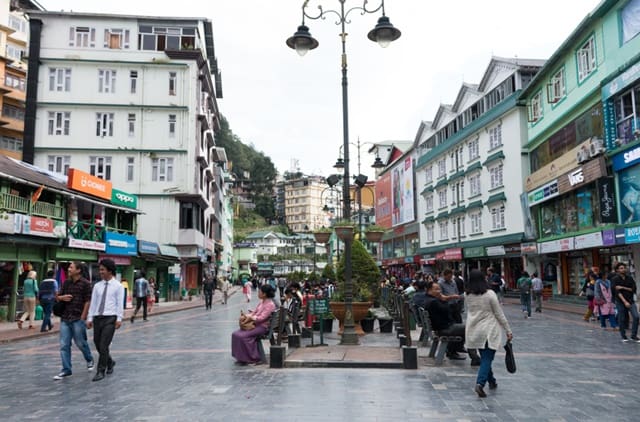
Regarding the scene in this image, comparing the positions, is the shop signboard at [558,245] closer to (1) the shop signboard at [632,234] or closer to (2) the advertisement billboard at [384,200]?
(1) the shop signboard at [632,234]

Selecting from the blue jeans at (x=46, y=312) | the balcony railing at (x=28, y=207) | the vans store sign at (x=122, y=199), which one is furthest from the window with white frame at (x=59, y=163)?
the blue jeans at (x=46, y=312)

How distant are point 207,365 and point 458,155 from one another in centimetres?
3689

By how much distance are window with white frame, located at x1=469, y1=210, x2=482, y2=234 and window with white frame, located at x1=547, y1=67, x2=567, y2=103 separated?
41.9 feet

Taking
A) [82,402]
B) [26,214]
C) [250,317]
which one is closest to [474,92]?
[26,214]

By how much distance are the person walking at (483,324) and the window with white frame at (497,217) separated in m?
29.9

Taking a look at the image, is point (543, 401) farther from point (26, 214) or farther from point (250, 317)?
point (26, 214)

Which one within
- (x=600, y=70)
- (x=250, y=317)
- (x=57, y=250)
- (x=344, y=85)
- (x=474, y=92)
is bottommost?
(x=250, y=317)

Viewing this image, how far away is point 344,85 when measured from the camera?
12.1m

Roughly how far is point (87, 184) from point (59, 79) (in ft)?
52.3

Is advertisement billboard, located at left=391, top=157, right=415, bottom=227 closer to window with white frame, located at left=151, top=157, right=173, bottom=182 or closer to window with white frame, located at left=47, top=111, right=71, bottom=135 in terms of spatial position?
window with white frame, located at left=151, top=157, right=173, bottom=182

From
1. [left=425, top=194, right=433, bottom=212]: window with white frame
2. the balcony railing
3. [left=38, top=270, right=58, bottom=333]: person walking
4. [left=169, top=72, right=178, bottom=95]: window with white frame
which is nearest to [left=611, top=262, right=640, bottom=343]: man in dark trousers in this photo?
[left=38, top=270, right=58, bottom=333]: person walking

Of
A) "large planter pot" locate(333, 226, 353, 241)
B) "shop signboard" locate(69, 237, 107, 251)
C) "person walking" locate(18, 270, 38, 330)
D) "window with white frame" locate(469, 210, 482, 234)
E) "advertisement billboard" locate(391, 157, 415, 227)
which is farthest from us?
"advertisement billboard" locate(391, 157, 415, 227)

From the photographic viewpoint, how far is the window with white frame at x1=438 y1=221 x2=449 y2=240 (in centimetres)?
4583

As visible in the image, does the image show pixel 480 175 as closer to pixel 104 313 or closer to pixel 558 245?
pixel 558 245
